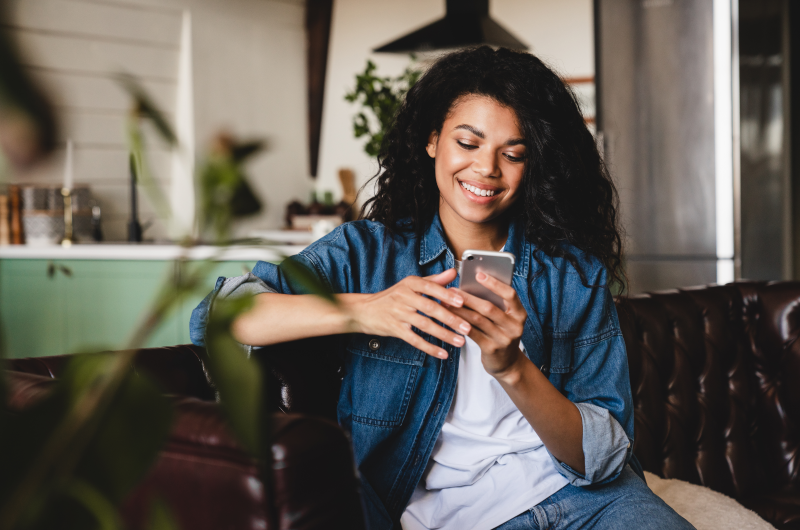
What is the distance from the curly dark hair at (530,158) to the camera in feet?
4.27

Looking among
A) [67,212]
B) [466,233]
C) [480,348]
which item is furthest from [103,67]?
[480,348]

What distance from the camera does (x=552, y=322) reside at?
128 cm

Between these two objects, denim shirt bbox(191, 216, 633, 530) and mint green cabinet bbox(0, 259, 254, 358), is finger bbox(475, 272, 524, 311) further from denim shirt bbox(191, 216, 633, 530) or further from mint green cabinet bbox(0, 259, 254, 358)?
mint green cabinet bbox(0, 259, 254, 358)

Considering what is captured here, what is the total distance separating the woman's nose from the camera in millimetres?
1236

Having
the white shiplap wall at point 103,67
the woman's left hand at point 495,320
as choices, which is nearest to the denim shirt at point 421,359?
the woman's left hand at point 495,320

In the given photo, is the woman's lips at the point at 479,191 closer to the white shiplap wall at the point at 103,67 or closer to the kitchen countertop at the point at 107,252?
the kitchen countertop at the point at 107,252

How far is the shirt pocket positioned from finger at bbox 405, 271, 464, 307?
9.7 inches

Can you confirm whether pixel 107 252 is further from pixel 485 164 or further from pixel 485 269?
pixel 485 269

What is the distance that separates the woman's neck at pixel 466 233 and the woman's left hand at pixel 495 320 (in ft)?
1.32

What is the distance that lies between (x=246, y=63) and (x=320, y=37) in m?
0.66

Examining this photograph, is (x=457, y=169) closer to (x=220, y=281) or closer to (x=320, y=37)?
(x=220, y=281)

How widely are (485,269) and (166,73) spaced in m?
3.47

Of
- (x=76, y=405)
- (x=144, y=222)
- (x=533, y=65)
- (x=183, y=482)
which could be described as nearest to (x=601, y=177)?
(x=533, y=65)

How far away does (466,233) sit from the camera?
1361 mm
